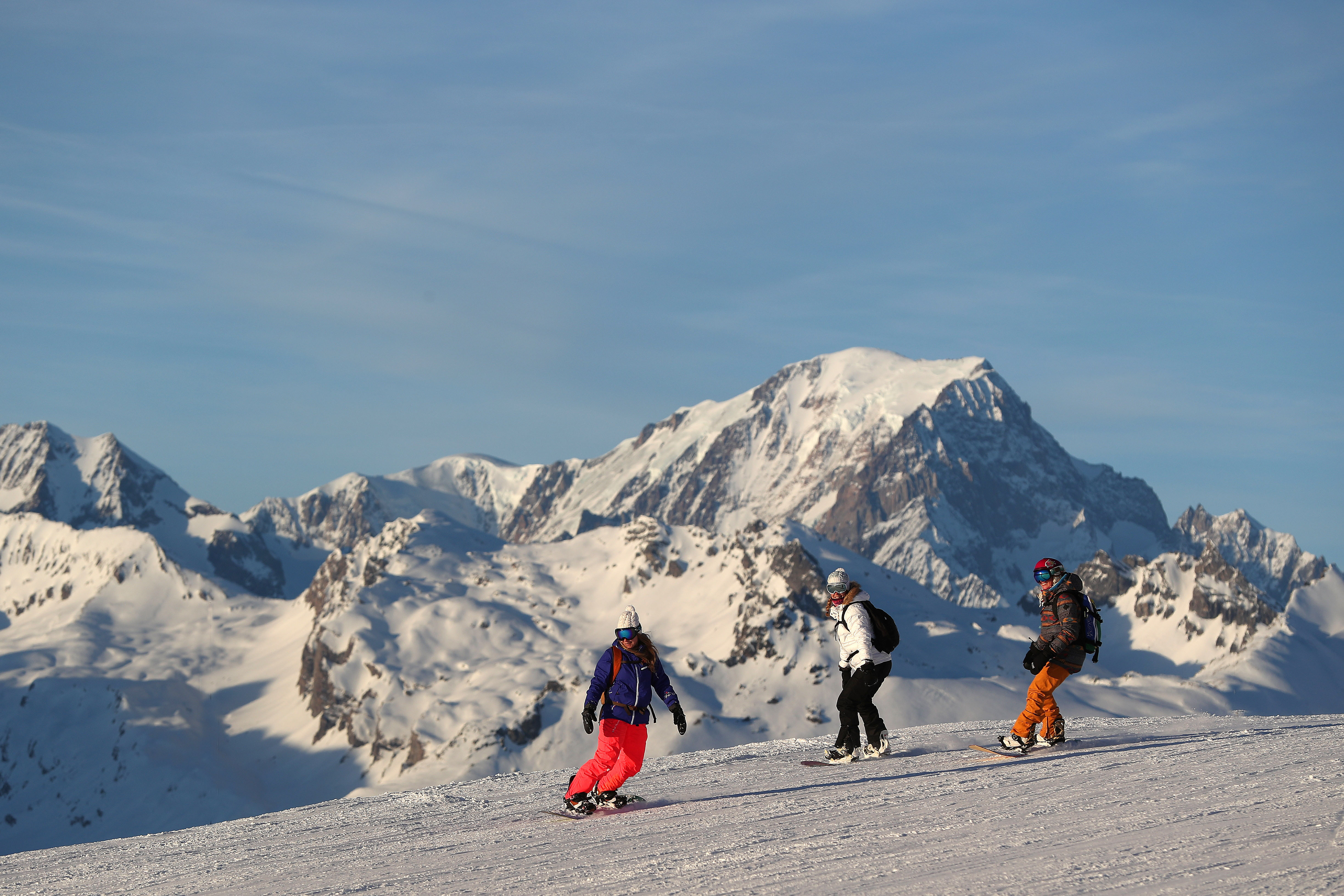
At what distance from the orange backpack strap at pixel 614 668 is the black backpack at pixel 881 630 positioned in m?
4.46

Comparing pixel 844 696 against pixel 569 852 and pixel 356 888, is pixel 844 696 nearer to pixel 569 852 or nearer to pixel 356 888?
pixel 569 852

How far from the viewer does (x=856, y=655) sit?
20.7 metres

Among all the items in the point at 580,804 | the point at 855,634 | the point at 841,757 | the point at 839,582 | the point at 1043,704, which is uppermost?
the point at 839,582

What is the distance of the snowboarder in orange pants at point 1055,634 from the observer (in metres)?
20.4

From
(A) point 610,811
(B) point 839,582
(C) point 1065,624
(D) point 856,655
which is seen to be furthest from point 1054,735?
(A) point 610,811

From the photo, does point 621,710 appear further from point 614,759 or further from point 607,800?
point 607,800

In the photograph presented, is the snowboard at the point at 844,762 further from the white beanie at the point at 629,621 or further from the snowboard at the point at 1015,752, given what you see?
the white beanie at the point at 629,621

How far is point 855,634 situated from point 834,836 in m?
5.19

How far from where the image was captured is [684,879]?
14.1 m

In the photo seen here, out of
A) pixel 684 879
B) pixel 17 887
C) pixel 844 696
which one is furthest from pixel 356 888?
pixel 844 696

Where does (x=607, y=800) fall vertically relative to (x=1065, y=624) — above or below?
below

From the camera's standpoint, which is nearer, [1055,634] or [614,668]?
[614,668]

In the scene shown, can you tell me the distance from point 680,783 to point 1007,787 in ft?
17.5

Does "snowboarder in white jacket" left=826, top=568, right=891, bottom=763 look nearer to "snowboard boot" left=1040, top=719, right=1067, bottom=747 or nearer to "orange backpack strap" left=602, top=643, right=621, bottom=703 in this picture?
"snowboard boot" left=1040, top=719, right=1067, bottom=747
